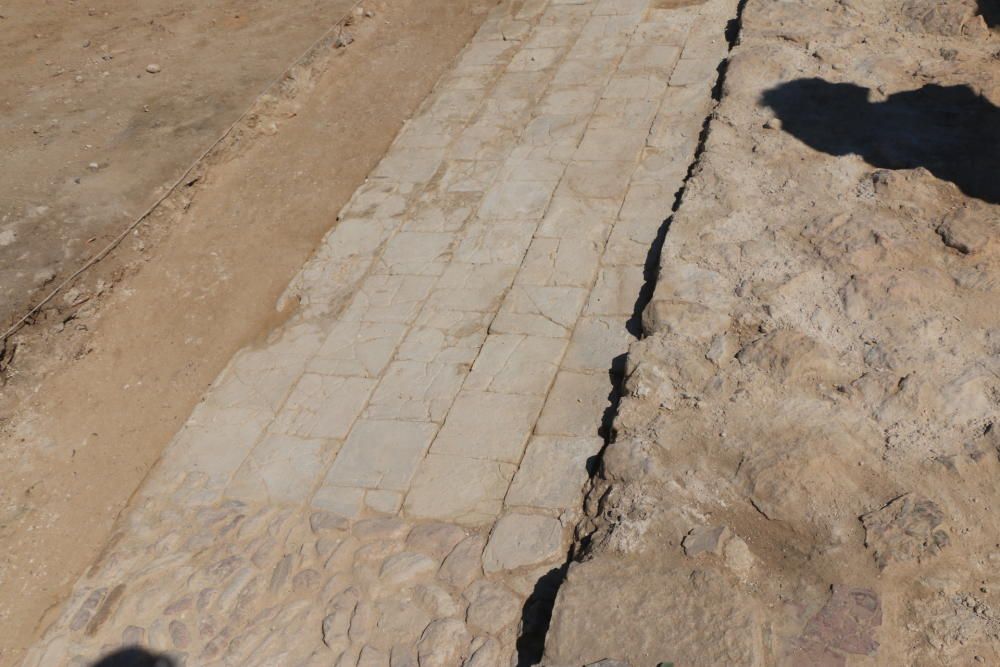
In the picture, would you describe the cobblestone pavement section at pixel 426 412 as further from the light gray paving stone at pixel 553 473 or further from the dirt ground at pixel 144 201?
the dirt ground at pixel 144 201

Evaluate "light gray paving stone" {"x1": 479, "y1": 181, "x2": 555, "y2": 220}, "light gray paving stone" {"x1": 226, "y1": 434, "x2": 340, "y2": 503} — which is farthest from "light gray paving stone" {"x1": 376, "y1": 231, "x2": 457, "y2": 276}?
"light gray paving stone" {"x1": 226, "y1": 434, "x2": 340, "y2": 503}

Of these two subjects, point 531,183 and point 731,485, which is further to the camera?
point 531,183

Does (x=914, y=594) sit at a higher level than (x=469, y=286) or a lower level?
higher

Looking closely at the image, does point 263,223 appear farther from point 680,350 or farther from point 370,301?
point 680,350

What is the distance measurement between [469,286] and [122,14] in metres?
6.78

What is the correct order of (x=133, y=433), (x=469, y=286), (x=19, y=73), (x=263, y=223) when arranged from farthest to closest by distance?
1. (x=19, y=73)
2. (x=263, y=223)
3. (x=469, y=286)
4. (x=133, y=433)

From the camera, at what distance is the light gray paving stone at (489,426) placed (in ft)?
16.4

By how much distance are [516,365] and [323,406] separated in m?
1.28

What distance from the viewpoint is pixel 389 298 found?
627cm

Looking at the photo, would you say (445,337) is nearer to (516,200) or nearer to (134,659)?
(516,200)

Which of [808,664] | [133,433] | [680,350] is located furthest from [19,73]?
[808,664]

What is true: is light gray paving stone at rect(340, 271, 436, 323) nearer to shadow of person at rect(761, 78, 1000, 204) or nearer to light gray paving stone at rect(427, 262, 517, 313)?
light gray paving stone at rect(427, 262, 517, 313)

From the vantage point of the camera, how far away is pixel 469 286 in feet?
20.3

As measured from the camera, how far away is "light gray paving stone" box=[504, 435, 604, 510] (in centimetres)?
462
